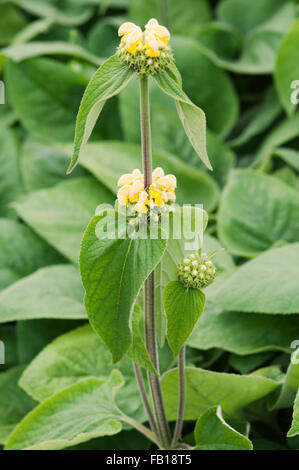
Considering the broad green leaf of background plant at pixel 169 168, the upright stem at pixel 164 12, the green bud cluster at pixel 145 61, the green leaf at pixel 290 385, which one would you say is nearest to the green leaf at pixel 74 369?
the green leaf at pixel 290 385

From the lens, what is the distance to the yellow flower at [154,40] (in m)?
0.37

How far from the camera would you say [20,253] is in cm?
80

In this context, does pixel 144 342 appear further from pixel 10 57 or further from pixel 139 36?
pixel 10 57

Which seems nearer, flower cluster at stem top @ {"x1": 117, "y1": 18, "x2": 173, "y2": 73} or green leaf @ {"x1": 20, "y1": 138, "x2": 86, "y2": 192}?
flower cluster at stem top @ {"x1": 117, "y1": 18, "x2": 173, "y2": 73}

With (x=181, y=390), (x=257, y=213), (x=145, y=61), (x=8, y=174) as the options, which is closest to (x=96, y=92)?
(x=145, y=61)

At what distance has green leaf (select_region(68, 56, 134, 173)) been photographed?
38 centimetres

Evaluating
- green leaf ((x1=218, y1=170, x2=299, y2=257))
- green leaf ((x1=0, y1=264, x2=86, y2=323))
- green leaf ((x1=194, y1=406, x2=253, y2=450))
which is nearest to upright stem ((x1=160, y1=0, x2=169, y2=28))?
green leaf ((x1=218, y1=170, x2=299, y2=257))

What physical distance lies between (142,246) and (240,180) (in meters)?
0.39

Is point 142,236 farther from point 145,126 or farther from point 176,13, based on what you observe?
point 176,13

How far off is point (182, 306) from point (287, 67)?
0.57 m

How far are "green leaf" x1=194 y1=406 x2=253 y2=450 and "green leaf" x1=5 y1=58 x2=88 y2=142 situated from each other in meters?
0.57

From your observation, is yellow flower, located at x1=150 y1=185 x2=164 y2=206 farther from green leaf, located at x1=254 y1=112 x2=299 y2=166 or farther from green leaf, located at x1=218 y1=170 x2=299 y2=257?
green leaf, located at x1=254 y1=112 x2=299 y2=166

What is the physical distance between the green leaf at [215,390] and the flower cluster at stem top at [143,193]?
0.66ft
